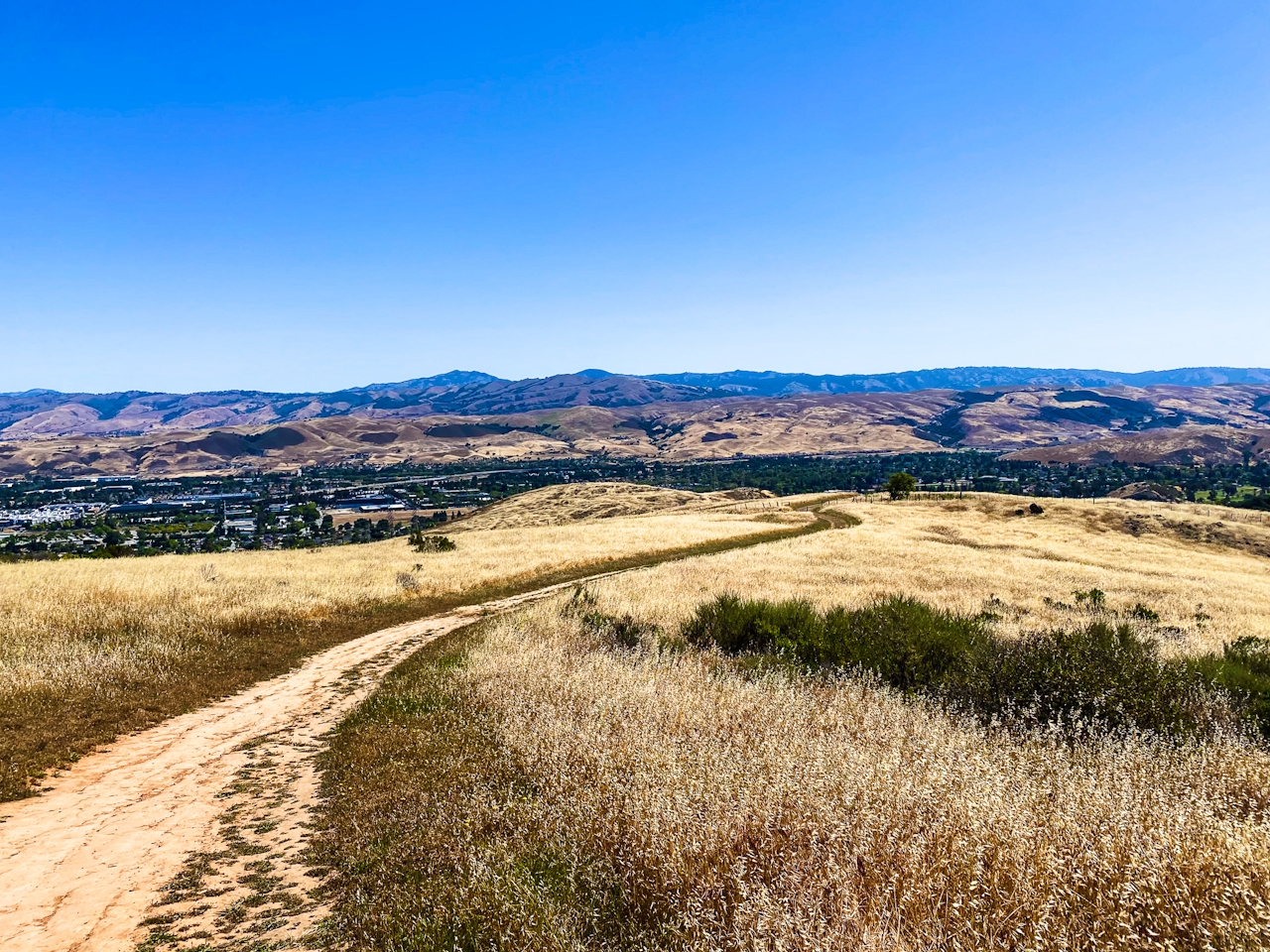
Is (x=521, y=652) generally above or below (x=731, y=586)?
above

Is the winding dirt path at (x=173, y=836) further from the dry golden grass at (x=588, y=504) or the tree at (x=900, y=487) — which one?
the tree at (x=900, y=487)

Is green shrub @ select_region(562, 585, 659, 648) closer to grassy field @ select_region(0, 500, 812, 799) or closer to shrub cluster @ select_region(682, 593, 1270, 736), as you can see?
shrub cluster @ select_region(682, 593, 1270, 736)

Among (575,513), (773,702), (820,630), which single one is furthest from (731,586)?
(575,513)

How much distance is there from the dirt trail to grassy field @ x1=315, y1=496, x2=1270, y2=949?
5.77 feet

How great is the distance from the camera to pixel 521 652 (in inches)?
627

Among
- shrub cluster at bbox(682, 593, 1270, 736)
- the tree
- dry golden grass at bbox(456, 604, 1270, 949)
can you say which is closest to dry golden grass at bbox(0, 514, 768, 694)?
dry golden grass at bbox(456, 604, 1270, 949)

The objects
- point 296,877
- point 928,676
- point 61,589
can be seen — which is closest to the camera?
point 296,877

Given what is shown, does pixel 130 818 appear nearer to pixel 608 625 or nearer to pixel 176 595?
pixel 608 625

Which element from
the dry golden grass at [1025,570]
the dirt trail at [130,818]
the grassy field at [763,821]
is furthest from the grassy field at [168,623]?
the dry golden grass at [1025,570]

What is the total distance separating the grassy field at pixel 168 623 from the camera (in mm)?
12945

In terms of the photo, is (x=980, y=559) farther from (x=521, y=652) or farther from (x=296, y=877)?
(x=296, y=877)

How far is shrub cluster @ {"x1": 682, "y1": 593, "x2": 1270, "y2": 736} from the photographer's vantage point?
1012cm

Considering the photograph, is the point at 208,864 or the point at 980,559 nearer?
the point at 208,864

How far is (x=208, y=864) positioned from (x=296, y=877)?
Result: 1.39 meters
